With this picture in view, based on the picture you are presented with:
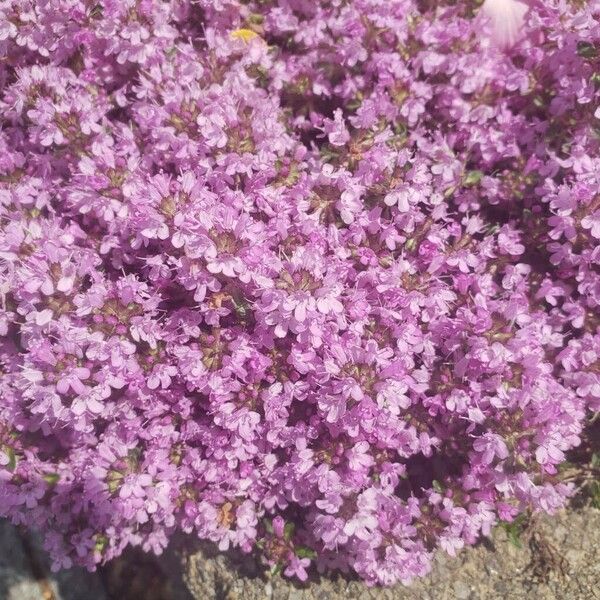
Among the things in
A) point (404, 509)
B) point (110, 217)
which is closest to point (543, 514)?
point (404, 509)

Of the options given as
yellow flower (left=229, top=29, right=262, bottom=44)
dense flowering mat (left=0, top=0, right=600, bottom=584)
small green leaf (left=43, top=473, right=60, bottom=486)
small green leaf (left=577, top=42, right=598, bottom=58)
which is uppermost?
yellow flower (left=229, top=29, right=262, bottom=44)

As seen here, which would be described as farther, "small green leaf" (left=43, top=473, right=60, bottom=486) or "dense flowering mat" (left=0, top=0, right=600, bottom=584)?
"small green leaf" (left=43, top=473, right=60, bottom=486)

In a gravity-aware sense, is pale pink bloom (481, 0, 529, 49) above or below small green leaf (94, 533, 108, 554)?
above

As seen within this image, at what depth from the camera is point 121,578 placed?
359cm

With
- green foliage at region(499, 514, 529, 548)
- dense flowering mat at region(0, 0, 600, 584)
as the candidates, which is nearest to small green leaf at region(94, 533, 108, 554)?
dense flowering mat at region(0, 0, 600, 584)

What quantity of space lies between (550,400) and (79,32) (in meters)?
2.59

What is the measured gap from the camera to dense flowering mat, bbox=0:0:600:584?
2428 millimetres

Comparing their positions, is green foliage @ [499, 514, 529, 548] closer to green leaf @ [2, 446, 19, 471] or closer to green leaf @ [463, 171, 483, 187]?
green leaf @ [463, 171, 483, 187]

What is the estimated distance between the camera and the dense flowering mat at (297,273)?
2428 mm

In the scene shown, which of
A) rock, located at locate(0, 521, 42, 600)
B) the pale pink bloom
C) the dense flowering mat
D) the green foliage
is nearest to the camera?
the dense flowering mat

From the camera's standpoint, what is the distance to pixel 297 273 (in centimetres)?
235

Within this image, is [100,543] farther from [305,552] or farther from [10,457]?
[305,552]

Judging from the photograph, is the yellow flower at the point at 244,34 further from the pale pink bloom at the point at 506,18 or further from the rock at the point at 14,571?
the rock at the point at 14,571

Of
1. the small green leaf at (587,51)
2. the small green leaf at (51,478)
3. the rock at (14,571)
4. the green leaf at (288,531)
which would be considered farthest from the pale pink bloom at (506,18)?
the rock at (14,571)
